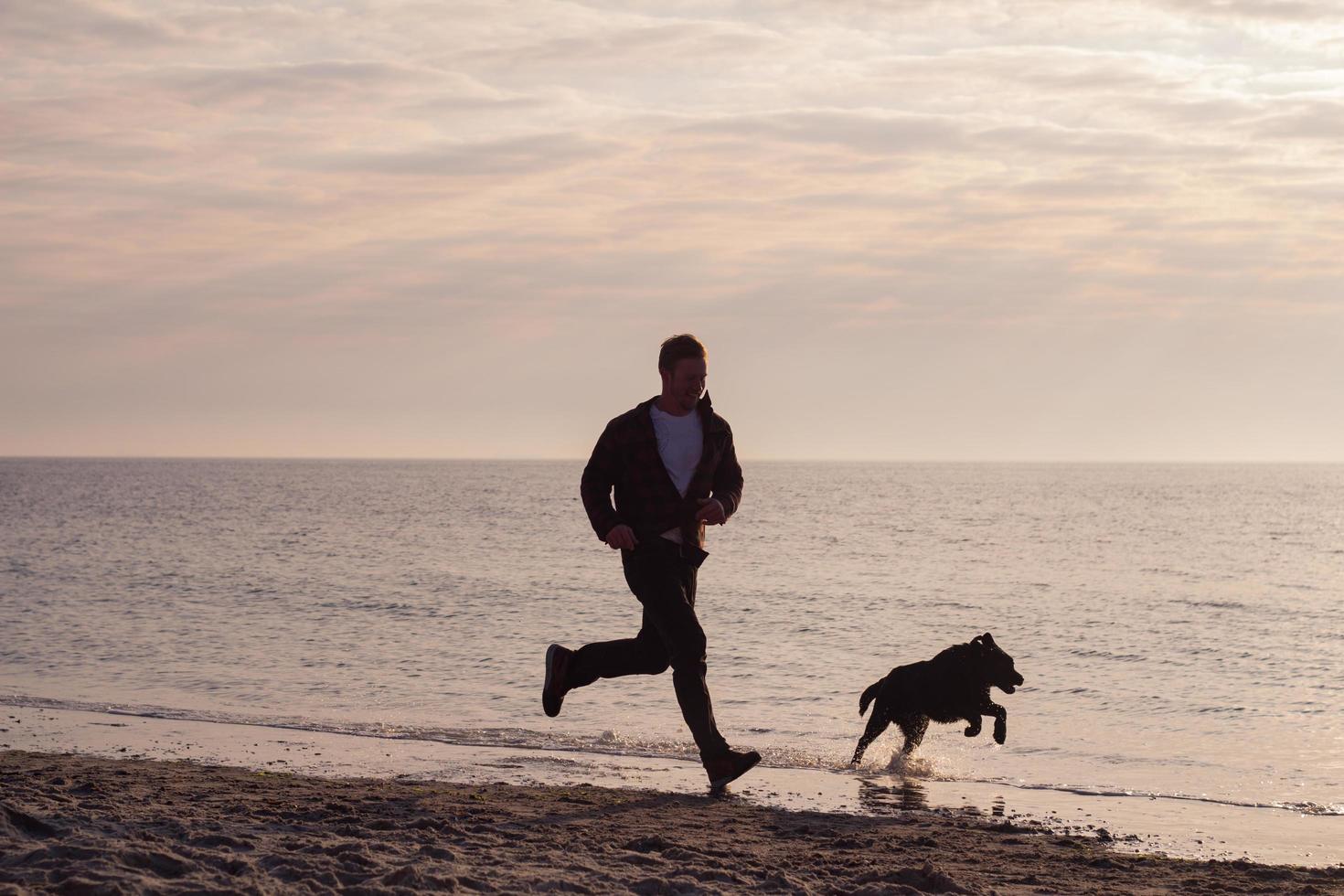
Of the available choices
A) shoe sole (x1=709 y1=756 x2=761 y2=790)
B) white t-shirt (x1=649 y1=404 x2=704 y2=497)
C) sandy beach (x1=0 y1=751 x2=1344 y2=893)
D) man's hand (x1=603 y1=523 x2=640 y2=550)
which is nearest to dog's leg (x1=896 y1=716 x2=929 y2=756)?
sandy beach (x1=0 y1=751 x2=1344 y2=893)

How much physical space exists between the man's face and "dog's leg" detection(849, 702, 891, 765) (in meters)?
2.92

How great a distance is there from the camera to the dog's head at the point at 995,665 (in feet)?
30.2

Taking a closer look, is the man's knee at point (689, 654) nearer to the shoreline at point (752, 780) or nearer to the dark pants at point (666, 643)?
the dark pants at point (666, 643)

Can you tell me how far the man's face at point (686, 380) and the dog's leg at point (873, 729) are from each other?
9.59ft

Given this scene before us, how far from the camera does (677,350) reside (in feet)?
23.0

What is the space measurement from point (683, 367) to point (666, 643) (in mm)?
1473

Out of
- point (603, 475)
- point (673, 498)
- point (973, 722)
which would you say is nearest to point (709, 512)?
point (673, 498)

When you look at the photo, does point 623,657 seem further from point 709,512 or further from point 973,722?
point 973,722

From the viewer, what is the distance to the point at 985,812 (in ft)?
24.4

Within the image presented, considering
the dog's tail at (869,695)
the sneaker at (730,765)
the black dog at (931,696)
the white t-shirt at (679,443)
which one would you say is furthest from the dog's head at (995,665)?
the white t-shirt at (679,443)

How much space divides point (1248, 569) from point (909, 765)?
92.5ft

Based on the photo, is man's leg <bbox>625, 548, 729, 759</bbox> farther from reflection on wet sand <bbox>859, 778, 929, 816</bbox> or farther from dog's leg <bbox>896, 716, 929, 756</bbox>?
dog's leg <bbox>896, 716, 929, 756</bbox>

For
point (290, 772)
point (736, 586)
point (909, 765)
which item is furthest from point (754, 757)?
point (736, 586)

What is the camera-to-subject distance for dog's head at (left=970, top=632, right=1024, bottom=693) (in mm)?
9195
